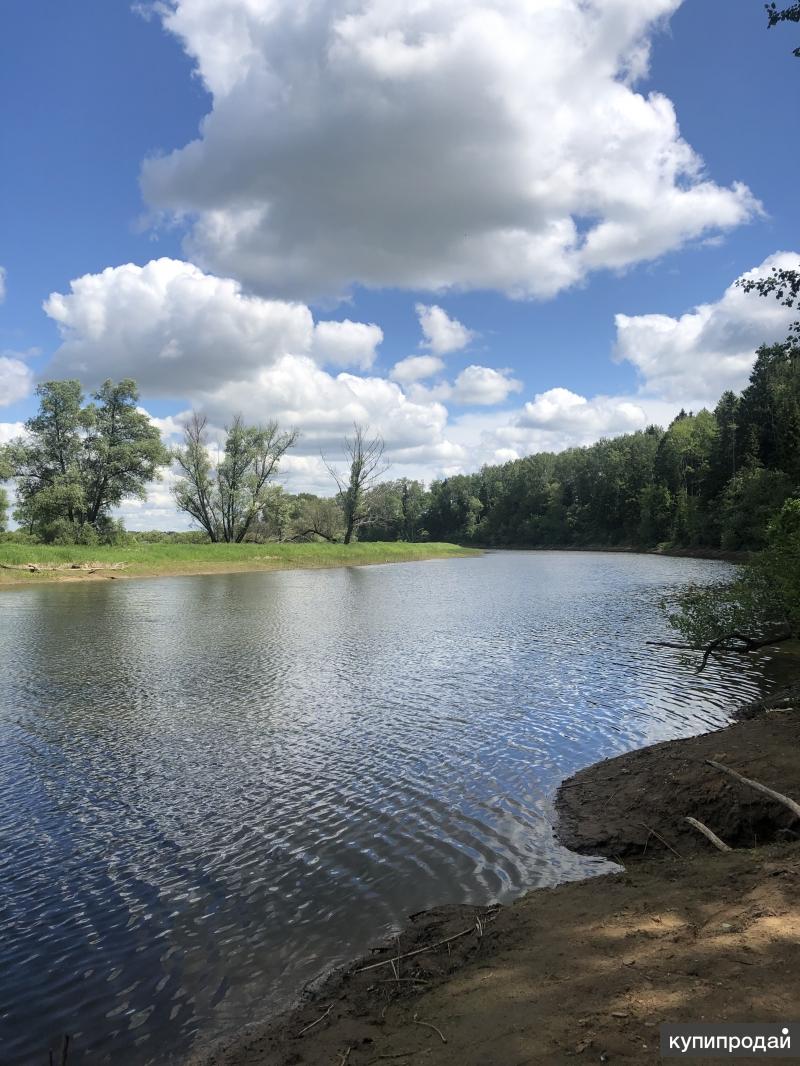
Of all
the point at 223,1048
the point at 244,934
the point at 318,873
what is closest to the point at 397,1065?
the point at 223,1048

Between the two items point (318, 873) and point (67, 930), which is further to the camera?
point (318, 873)

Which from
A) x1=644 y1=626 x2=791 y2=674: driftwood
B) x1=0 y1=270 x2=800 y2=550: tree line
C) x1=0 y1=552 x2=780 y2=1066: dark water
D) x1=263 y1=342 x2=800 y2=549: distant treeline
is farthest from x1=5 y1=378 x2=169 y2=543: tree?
x1=644 y1=626 x2=791 y2=674: driftwood

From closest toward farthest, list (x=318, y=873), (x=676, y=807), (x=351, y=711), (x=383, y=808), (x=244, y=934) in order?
1. (x=244, y=934)
2. (x=318, y=873)
3. (x=676, y=807)
4. (x=383, y=808)
5. (x=351, y=711)

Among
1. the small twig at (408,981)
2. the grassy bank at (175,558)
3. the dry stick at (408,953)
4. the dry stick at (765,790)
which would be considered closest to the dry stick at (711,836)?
the dry stick at (765,790)

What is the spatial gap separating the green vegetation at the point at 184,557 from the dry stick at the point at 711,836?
4755 centimetres

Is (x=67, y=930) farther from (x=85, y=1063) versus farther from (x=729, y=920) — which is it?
(x=729, y=920)

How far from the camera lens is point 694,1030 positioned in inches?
134

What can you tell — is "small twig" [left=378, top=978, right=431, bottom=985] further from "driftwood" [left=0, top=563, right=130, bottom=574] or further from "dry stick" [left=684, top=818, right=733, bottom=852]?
"driftwood" [left=0, top=563, right=130, bottom=574]

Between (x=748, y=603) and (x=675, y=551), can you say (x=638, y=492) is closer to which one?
(x=675, y=551)

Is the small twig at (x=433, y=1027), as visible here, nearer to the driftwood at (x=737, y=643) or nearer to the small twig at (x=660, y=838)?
Result: the small twig at (x=660, y=838)

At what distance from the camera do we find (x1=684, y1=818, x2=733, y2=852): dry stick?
21.0 ft

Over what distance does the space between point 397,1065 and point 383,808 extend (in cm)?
520

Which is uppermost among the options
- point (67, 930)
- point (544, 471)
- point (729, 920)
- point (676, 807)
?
point (544, 471)

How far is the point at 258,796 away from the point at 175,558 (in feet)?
165
